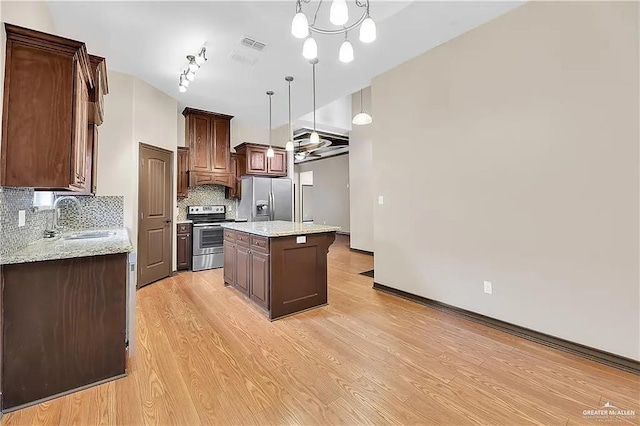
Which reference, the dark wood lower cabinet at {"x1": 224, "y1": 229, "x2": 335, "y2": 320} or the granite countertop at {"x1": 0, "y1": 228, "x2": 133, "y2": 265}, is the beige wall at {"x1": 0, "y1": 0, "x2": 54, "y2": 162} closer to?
the granite countertop at {"x1": 0, "y1": 228, "x2": 133, "y2": 265}

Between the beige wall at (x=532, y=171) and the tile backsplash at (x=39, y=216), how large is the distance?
3.57 m

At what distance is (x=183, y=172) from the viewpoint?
5.18 metres

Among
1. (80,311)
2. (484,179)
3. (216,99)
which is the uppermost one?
(216,99)

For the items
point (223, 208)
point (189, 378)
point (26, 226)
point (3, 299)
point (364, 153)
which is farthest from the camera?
point (364, 153)

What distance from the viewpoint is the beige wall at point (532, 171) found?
209cm

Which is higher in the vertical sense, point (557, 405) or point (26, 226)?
point (26, 226)

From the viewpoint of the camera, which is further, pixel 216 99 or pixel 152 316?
pixel 216 99

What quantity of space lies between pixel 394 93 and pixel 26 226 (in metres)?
3.92

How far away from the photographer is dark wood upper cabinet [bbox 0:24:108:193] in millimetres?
1702

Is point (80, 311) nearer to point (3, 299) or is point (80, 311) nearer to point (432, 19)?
point (3, 299)

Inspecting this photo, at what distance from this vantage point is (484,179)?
2838 mm

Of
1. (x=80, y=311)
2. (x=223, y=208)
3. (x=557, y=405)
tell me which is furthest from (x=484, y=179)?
(x=223, y=208)

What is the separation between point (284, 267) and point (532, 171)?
8.18ft

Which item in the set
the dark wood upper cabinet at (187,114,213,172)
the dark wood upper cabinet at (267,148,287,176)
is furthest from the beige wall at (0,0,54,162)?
the dark wood upper cabinet at (267,148,287,176)
